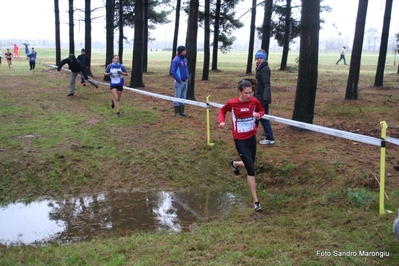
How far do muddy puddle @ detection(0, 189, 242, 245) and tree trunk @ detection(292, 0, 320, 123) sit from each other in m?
3.45

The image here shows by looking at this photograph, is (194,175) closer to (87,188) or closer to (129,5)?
(87,188)

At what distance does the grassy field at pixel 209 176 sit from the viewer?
4.37 m

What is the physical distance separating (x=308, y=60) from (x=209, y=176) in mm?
3808

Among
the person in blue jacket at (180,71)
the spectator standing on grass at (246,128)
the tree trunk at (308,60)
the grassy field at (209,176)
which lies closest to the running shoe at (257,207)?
the spectator standing on grass at (246,128)

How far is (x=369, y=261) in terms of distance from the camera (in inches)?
160

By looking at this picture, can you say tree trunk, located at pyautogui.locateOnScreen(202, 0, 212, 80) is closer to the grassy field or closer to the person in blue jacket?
the grassy field

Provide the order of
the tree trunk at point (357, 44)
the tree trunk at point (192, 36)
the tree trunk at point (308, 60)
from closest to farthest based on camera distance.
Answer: the tree trunk at point (308, 60), the tree trunk at point (357, 44), the tree trunk at point (192, 36)

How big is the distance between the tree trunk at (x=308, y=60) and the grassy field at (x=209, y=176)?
0.64 m

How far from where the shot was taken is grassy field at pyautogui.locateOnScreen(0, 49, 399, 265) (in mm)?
4371

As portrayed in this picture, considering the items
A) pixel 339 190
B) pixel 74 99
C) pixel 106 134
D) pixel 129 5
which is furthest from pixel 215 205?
pixel 129 5

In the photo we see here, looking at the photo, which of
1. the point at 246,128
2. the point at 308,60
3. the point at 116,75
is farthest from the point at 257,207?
the point at 116,75

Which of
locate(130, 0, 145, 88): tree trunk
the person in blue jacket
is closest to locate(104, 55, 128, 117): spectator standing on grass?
the person in blue jacket

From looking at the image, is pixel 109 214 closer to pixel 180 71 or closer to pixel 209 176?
pixel 209 176

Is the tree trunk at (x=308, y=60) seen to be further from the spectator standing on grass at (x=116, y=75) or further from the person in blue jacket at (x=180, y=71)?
the spectator standing on grass at (x=116, y=75)
